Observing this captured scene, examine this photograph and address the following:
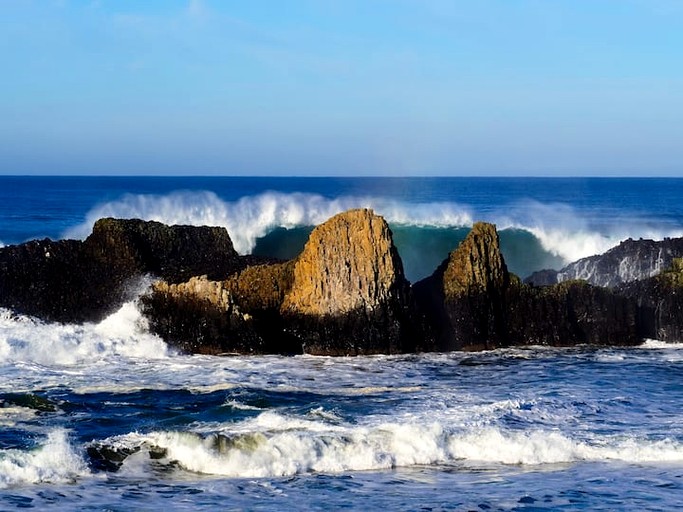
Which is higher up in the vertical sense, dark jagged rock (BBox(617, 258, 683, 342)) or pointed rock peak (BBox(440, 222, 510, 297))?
pointed rock peak (BBox(440, 222, 510, 297))

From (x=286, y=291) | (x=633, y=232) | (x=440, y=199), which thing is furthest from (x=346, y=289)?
(x=440, y=199)

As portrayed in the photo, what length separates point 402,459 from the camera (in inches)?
498

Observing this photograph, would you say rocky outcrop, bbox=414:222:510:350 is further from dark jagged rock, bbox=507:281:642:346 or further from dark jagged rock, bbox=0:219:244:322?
dark jagged rock, bbox=0:219:244:322

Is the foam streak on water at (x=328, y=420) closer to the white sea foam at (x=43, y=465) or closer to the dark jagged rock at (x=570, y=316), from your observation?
the white sea foam at (x=43, y=465)

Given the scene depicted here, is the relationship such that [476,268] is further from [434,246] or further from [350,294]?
[434,246]

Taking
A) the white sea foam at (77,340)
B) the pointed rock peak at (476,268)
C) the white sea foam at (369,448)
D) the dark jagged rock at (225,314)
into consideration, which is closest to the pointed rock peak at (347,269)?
the dark jagged rock at (225,314)

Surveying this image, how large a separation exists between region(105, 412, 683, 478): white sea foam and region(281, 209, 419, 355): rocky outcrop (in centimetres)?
519

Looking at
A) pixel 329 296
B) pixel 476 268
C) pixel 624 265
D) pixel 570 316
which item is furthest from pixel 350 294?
pixel 624 265

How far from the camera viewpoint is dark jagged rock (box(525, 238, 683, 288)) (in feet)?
78.6

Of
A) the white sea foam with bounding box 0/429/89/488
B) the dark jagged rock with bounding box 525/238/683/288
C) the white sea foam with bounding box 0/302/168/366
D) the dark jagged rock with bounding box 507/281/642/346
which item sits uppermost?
the dark jagged rock with bounding box 525/238/683/288

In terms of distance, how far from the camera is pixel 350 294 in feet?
60.6

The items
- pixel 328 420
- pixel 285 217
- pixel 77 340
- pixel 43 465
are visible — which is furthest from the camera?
pixel 285 217

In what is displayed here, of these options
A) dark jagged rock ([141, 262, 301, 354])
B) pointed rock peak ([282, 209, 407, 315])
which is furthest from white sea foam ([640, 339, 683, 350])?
dark jagged rock ([141, 262, 301, 354])

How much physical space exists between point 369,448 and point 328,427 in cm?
88
